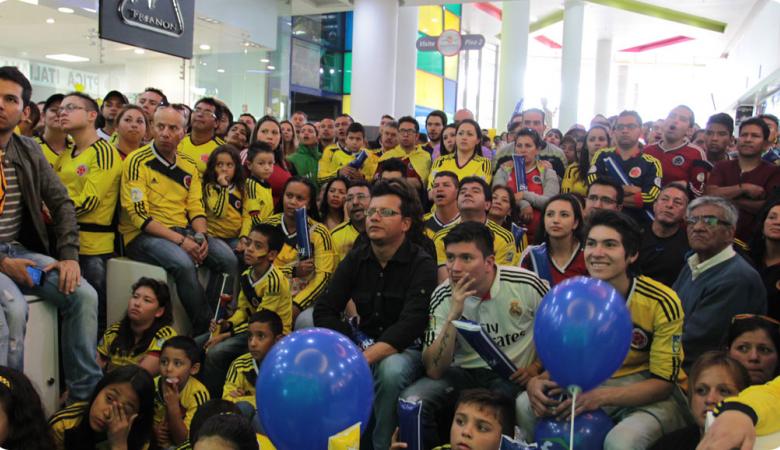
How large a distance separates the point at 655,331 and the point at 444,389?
845 mm

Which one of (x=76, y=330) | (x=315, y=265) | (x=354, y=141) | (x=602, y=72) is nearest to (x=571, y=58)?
(x=602, y=72)

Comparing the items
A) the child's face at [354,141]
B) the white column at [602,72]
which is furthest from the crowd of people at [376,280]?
the white column at [602,72]

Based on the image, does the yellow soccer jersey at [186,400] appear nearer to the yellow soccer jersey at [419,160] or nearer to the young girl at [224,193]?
the young girl at [224,193]

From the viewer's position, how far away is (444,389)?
2.58 meters

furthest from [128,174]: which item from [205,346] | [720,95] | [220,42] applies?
[720,95]

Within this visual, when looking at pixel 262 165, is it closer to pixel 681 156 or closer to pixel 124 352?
pixel 124 352

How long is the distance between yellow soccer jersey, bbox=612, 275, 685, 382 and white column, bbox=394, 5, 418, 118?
8585 mm

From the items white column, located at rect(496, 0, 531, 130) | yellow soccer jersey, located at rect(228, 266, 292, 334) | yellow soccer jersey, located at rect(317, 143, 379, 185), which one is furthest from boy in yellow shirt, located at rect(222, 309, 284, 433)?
white column, located at rect(496, 0, 531, 130)

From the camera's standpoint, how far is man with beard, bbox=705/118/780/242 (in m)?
4.05

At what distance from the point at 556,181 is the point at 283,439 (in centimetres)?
354

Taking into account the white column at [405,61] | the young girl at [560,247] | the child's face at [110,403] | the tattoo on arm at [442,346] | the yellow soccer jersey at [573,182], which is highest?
the white column at [405,61]

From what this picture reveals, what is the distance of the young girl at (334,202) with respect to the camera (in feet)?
14.0

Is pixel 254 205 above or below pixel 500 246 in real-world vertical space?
above

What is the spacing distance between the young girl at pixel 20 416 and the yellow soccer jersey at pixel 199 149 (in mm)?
2535
